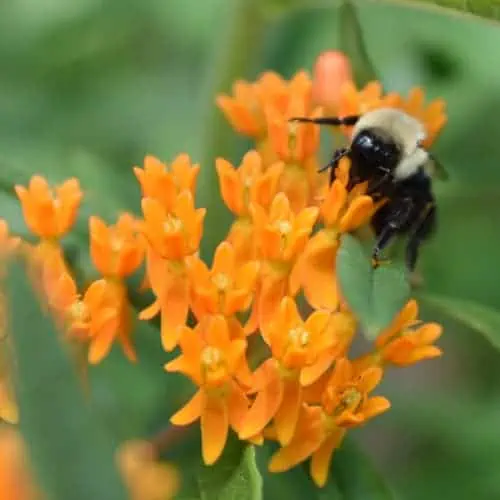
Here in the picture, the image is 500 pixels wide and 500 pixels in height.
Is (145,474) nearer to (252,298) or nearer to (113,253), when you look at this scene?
(252,298)

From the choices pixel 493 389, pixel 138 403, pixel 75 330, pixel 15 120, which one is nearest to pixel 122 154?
pixel 15 120

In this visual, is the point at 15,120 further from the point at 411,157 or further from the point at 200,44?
the point at 411,157

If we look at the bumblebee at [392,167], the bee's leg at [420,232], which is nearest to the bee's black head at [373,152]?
the bumblebee at [392,167]

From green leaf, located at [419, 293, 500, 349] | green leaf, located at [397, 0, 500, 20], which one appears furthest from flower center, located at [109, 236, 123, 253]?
green leaf, located at [397, 0, 500, 20]

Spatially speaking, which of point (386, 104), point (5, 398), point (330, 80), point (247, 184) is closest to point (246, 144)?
point (330, 80)

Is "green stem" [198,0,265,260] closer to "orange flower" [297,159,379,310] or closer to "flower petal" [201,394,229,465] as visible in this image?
"orange flower" [297,159,379,310]

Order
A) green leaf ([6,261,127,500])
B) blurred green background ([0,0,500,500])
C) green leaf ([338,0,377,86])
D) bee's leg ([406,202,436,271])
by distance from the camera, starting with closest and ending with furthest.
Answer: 1. green leaf ([6,261,127,500])
2. bee's leg ([406,202,436,271])
3. green leaf ([338,0,377,86])
4. blurred green background ([0,0,500,500])

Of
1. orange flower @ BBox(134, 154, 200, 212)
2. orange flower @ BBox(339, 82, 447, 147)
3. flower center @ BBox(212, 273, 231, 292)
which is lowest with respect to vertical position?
flower center @ BBox(212, 273, 231, 292)
